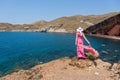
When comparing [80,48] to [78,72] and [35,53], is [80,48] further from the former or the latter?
[35,53]

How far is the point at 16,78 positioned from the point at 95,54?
8.43 metres

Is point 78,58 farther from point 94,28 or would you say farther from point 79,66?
point 94,28

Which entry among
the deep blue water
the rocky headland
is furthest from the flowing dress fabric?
the deep blue water

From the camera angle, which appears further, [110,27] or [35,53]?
[110,27]

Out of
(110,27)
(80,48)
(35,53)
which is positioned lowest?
(35,53)

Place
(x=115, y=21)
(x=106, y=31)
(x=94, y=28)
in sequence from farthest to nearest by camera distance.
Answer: (x=94, y=28)
(x=106, y=31)
(x=115, y=21)

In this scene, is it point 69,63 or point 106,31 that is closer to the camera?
point 69,63

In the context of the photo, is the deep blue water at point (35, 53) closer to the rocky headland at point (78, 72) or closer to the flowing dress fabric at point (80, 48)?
the rocky headland at point (78, 72)

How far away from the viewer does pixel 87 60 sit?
981 inches

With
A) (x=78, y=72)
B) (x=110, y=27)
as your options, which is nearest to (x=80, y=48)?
(x=78, y=72)

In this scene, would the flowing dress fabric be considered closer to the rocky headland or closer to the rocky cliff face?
the rocky headland

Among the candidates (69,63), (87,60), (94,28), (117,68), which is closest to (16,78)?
(69,63)

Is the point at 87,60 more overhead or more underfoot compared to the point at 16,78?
more overhead

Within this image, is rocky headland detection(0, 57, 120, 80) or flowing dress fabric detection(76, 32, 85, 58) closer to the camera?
rocky headland detection(0, 57, 120, 80)
